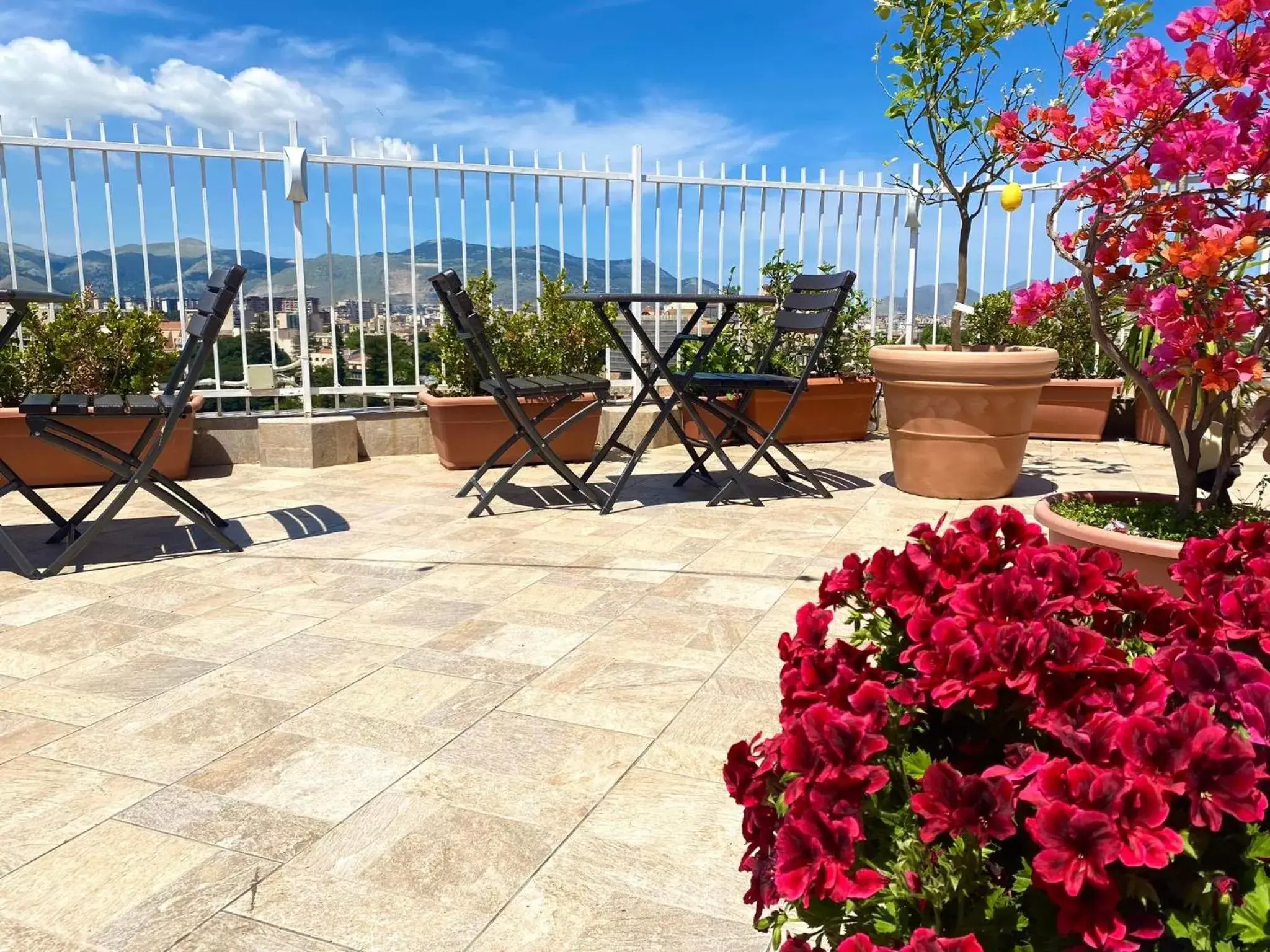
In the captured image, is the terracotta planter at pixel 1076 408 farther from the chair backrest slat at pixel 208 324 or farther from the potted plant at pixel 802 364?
the chair backrest slat at pixel 208 324

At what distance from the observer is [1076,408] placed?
6637 millimetres

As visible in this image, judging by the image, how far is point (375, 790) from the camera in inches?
73.0

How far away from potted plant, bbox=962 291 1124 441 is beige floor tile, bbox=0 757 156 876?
608cm

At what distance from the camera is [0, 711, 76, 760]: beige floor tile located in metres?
2.03

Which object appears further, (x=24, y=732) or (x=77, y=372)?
(x=77, y=372)

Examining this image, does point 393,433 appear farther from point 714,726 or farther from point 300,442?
point 714,726

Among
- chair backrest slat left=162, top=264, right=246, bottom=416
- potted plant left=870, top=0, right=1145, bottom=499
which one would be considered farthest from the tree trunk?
chair backrest slat left=162, top=264, right=246, bottom=416

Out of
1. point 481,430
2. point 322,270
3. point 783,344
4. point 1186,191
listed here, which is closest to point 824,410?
point 783,344

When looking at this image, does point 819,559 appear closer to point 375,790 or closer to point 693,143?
point 375,790

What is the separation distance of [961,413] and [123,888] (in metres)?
3.81

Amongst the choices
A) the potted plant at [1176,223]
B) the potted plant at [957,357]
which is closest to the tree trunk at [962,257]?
the potted plant at [957,357]

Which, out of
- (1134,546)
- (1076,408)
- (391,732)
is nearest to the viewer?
(391,732)

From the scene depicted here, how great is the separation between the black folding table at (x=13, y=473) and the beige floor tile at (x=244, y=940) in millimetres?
2368

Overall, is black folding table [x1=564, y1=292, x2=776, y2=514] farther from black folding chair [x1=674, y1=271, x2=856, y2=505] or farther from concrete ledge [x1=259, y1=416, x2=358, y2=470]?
concrete ledge [x1=259, y1=416, x2=358, y2=470]
